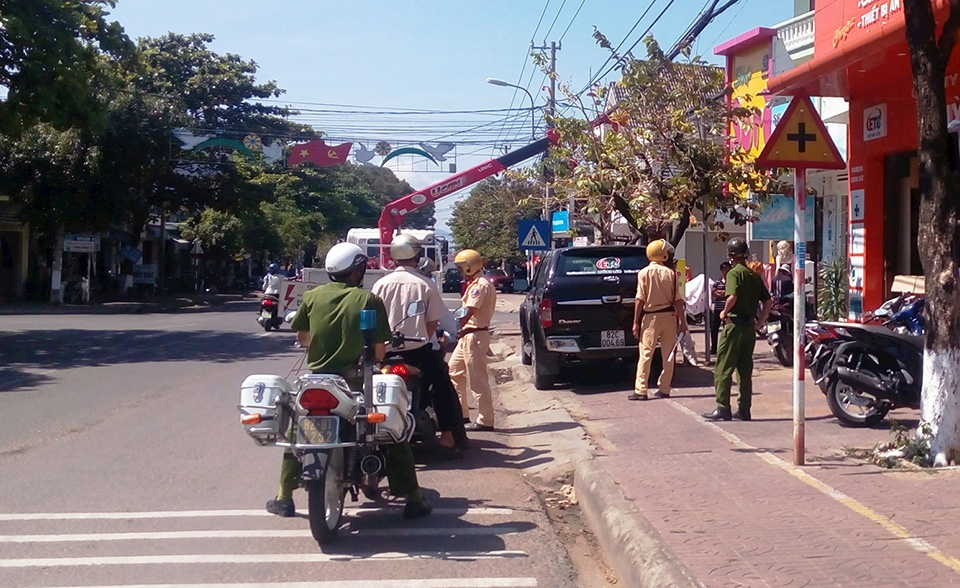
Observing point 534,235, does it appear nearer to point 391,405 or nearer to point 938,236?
point 938,236

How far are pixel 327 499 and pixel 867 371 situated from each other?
5391mm

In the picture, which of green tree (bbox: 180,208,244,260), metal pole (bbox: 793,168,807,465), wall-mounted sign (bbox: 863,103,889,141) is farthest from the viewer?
green tree (bbox: 180,208,244,260)

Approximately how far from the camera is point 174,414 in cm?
1132

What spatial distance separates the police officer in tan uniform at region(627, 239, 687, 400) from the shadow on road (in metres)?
8.44

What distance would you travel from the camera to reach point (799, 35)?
18.4 metres

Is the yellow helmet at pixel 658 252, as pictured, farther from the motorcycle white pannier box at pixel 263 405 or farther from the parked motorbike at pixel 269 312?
the parked motorbike at pixel 269 312

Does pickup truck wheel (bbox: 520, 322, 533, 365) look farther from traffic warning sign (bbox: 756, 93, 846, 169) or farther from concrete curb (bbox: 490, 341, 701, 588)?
traffic warning sign (bbox: 756, 93, 846, 169)

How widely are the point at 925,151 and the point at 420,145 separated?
96.8 ft

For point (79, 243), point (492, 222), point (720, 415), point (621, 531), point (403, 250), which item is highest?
point (492, 222)

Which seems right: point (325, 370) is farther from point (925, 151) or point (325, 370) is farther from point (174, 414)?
point (174, 414)

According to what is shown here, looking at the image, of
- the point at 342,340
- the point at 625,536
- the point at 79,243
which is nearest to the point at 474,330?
the point at 342,340

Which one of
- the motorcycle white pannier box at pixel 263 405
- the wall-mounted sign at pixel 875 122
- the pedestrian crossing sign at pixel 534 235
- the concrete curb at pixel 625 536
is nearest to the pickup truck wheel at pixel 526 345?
the wall-mounted sign at pixel 875 122

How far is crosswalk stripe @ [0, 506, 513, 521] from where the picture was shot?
6.72 metres

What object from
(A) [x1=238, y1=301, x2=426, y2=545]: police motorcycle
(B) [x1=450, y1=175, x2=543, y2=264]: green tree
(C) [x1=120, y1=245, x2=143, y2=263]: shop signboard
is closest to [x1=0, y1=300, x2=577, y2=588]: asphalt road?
(A) [x1=238, y1=301, x2=426, y2=545]: police motorcycle
